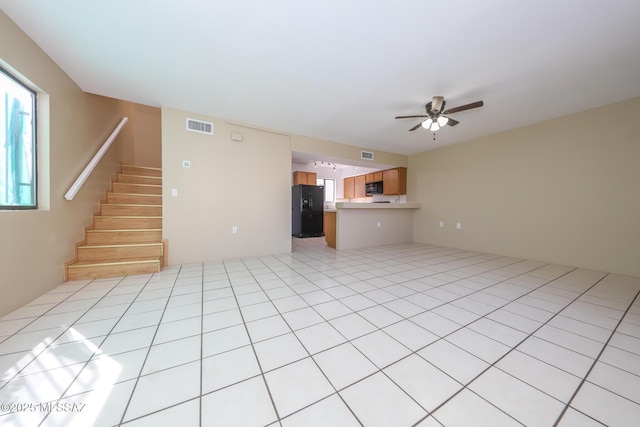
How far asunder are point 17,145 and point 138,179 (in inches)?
98.1

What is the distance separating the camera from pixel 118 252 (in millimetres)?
3045

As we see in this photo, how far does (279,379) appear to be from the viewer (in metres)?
1.21

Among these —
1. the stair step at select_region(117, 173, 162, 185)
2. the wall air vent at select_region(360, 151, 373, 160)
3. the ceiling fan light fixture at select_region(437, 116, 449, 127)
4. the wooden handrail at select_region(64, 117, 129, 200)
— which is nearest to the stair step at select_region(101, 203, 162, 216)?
the wooden handrail at select_region(64, 117, 129, 200)

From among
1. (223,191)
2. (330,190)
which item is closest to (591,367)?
(223,191)

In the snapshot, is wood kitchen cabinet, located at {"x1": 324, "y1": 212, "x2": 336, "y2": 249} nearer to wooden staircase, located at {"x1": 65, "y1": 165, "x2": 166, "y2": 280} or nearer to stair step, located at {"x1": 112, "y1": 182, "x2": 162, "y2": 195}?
wooden staircase, located at {"x1": 65, "y1": 165, "x2": 166, "y2": 280}

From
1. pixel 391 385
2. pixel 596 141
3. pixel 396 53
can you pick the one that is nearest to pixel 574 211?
pixel 596 141

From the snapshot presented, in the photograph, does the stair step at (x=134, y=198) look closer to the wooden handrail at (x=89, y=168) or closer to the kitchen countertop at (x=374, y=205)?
the wooden handrail at (x=89, y=168)

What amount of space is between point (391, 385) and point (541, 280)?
3094mm

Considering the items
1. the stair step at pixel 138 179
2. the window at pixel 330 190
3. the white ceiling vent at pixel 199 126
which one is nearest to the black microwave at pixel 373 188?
the window at pixel 330 190

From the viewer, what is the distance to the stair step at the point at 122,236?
10.1 feet

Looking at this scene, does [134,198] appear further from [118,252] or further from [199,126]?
[199,126]

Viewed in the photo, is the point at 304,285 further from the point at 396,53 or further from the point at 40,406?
the point at 396,53

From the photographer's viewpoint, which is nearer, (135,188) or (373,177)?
(135,188)

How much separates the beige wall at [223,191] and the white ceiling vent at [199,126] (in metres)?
0.07
